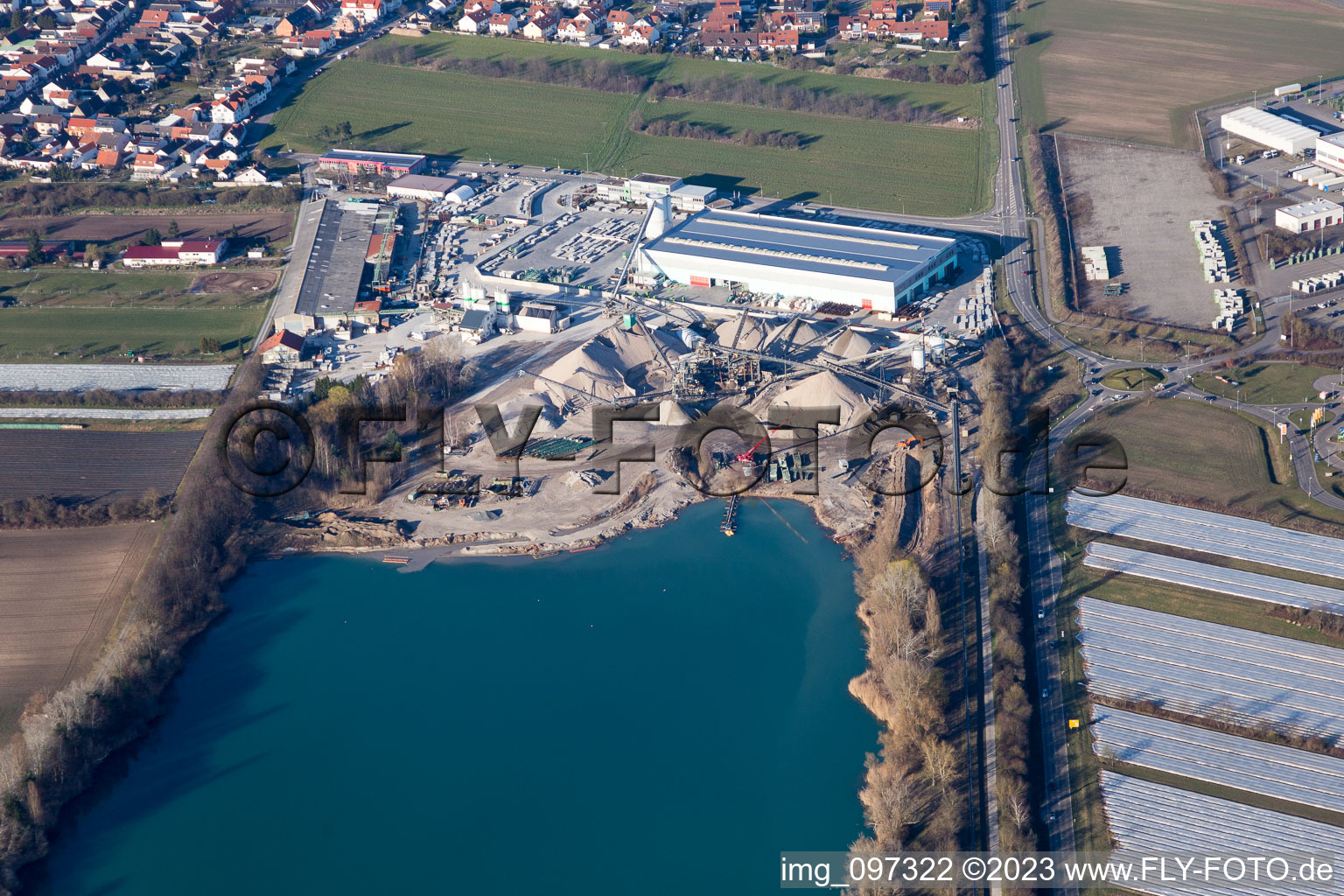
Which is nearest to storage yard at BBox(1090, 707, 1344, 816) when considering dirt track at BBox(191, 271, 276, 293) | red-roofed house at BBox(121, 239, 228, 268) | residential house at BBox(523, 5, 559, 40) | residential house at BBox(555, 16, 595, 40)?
dirt track at BBox(191, 271, 276, 293)

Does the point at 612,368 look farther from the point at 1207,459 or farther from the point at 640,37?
the point at 640,37

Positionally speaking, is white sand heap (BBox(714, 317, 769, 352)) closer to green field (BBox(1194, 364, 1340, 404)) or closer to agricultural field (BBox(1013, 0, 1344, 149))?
green field (BBox(1194, 364, 1340, 404))

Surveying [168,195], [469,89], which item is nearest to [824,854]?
[168,195]

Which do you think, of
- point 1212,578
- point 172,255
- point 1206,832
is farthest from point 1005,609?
point 172,255

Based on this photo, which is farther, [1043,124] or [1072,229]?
[1043,124]

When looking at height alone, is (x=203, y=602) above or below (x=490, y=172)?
below

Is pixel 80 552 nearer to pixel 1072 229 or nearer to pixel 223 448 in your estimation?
pixel 223 448

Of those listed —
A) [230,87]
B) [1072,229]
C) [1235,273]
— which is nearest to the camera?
[1235,273]
